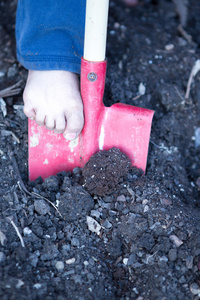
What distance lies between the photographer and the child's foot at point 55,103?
145cm

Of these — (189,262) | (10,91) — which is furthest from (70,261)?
(10,91)

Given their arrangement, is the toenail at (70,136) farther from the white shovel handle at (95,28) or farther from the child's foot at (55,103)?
the white shovel handle at (95,28)

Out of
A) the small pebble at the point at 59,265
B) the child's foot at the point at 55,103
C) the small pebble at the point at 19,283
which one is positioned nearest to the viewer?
the small pebble at the point at 19,283

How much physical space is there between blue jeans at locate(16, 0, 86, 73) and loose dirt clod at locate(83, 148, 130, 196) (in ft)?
1.34

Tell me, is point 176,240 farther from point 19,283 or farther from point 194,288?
point 19,283

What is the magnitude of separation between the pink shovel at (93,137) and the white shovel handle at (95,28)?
0.30 ft

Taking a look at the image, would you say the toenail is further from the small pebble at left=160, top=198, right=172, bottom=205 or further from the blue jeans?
the small pebble at left=160, top=198, right=172, bottom=205

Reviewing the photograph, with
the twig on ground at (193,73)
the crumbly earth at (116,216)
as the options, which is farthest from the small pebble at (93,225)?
the twig on ground at (193,73)

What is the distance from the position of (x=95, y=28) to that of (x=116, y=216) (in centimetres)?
71

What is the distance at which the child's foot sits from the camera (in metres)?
1.45

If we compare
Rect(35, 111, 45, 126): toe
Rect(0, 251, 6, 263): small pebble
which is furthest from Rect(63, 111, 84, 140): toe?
Rect(0, 251, 6, 263): small pebble

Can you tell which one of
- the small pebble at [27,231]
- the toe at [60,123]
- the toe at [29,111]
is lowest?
the small pebble at [27,231]

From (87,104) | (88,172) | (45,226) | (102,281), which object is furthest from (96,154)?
(102,281)

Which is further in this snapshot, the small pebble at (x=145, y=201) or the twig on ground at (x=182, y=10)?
the twig on ground at (x=182, y=10)
